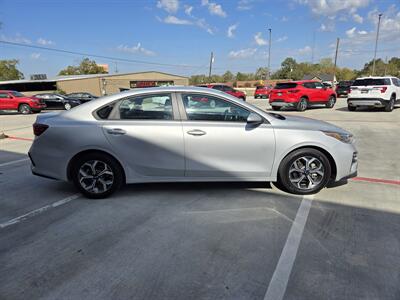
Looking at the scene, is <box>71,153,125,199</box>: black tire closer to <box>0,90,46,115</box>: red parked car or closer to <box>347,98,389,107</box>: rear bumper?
<box>347,98,389,107</box>: rear bumper

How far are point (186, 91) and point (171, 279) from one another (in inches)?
102

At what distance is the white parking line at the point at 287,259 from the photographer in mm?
2469

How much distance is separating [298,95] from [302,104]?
66 centimetres

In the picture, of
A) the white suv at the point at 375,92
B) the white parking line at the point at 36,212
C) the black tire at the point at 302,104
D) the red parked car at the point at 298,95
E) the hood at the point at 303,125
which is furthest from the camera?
the black tire at the point at 302,104

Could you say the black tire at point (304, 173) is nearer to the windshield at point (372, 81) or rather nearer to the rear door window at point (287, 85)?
the windshield at point (372, 81)

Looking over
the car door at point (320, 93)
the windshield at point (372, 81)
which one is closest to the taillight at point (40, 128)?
the windshield at point (372, 81)

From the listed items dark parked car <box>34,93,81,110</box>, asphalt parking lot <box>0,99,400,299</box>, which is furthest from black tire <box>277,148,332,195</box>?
dark parked car <box>34,93,81,110</box>

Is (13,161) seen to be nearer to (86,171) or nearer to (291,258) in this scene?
(86,171)

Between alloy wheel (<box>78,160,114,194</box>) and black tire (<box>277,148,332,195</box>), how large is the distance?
243cm

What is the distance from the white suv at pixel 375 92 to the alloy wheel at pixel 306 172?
12.7m

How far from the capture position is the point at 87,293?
2.47 meters

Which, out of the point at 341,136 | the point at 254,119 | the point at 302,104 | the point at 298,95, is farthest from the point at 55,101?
the point at 341,136

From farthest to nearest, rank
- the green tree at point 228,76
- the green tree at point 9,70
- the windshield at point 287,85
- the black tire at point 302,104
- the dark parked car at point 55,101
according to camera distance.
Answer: the green tree at point 228,76 → the green tree at point 9,70 → the dark parked car at point 55,101 → the windshield at point 287,85 → the black tire at point 302,104

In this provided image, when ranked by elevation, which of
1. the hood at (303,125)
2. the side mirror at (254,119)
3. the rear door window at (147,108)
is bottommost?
the hood at (303,125)
